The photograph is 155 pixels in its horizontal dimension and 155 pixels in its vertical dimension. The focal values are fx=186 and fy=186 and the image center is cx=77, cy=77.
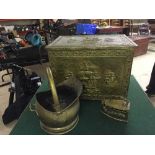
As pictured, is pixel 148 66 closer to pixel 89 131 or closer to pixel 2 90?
pixel 2 90

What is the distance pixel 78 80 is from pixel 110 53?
8.2 inches

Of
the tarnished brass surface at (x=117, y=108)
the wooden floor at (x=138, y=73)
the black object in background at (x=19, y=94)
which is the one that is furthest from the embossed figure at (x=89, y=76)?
the wooden floor at (x=138, y=73)

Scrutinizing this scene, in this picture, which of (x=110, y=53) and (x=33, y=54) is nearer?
(x=110, y=53)

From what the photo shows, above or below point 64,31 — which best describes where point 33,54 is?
below

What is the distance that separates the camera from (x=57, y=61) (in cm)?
97

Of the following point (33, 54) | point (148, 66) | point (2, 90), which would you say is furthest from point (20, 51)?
point (148, 66)

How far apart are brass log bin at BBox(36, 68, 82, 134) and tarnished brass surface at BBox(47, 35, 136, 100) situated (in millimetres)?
88

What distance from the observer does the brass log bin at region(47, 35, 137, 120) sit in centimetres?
91

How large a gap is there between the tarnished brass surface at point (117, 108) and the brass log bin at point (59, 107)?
158mm

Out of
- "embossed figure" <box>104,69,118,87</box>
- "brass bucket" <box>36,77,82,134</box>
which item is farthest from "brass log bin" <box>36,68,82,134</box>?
"embossed figure" <box>104,69,118,87</box>

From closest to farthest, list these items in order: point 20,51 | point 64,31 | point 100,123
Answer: point 100,123 → point 20,51 → point 64,31

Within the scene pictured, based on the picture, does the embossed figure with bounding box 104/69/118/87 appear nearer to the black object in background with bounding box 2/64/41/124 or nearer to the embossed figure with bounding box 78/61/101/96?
the embossed figure with bounding box 78/61/101/96

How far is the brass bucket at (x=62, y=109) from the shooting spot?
75 cm
